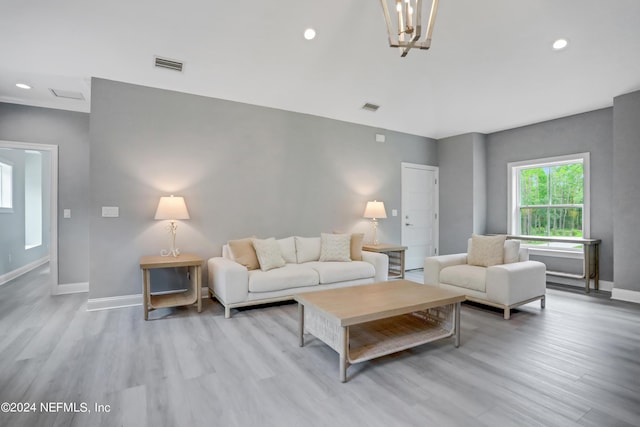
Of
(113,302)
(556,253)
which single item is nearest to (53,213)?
(113,302)

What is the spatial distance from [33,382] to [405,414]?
2404 millimetres

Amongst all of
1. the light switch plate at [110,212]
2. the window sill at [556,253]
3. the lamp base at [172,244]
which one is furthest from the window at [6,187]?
the window sill at [556,253]

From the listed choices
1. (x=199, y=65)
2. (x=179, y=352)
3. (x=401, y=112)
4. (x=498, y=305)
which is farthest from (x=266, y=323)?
(x=401, y=112)

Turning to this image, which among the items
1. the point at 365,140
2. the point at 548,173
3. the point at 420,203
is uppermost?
the point at 365,140

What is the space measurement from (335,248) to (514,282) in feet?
7.06

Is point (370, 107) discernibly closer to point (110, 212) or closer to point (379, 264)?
point (379, 264)

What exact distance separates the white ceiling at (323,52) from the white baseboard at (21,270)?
277 cm

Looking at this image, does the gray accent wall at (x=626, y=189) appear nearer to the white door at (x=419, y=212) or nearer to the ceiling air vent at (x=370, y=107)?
the white door at (x=419, y=212)

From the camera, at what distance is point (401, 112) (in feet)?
17.4

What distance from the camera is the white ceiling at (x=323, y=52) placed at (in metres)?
2.99

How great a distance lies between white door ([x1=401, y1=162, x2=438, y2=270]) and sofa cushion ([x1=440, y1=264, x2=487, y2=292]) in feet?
6.61

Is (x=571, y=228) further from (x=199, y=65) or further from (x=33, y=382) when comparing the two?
Result: (x=33, y=382)

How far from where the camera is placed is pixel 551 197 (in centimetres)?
526

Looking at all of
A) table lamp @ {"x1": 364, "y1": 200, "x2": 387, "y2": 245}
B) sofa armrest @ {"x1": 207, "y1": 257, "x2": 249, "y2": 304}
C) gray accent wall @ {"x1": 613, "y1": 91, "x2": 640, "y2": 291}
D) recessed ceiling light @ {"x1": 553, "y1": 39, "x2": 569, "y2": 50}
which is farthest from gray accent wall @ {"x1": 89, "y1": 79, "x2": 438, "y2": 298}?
gray accent wall @ {"x1": 613, "y1": 91, "x2": 640, "y2": 291}
